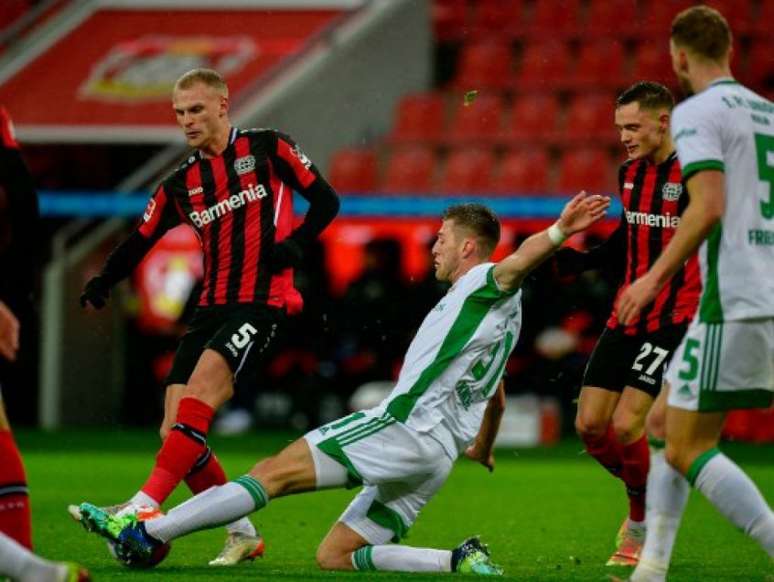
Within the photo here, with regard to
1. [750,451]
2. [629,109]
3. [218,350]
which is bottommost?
[750,451]

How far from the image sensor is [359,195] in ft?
50.5

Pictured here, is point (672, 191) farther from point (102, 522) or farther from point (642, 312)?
point (102, 522)

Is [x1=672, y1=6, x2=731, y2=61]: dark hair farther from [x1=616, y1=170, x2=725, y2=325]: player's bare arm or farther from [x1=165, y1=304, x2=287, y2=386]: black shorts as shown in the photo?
[x1=165, y1=304, x2=287, y2=386]: black shorts

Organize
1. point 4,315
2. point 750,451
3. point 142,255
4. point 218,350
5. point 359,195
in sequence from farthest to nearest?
point 359,195, point 750,451, point 142,255, point 218,350, point 4,315

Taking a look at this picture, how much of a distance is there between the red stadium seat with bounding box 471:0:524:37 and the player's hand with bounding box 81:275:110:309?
1164 centimetres

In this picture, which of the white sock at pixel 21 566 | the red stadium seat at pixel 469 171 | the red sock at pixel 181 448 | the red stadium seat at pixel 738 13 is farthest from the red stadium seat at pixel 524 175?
the white sock at pixel 21 566

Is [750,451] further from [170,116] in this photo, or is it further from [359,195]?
[170,116]

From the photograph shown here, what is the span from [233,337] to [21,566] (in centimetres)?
232

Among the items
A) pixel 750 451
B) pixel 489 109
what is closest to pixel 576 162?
pixel 489 109

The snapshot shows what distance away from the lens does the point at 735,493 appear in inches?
199

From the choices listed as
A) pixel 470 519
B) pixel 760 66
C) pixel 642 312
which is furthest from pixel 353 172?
pixel 642 312

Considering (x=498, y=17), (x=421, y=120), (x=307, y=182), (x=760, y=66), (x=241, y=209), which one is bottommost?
(x=241, y=209)

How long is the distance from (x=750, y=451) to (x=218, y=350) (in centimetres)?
823

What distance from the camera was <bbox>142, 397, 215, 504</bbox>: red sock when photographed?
636 centimetres
